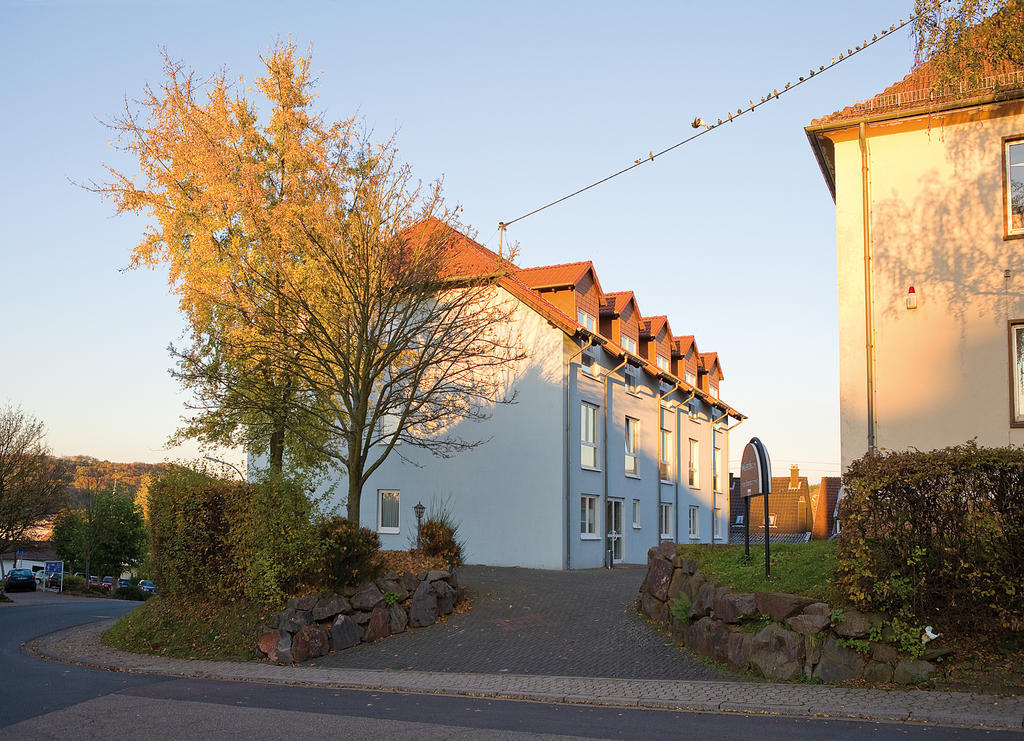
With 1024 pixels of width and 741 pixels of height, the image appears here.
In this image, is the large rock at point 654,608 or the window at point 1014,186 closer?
the large rock at point 654,608

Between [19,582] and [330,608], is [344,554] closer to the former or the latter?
[330,608]

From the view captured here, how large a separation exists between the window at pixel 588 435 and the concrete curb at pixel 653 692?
1535 centimetres

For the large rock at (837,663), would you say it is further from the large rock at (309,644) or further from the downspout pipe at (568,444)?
the downspout pipe at (568,444)

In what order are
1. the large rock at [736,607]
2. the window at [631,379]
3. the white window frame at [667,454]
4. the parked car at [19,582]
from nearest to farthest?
the large rock at [736,607] < the window at [631,379] < the white window frame at [667,454] < the parked car at [19,582]

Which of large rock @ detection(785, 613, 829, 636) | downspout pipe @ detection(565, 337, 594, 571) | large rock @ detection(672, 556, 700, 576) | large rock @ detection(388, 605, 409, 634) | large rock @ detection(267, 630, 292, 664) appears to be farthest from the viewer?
downspout pipe @ detection(565, 337, 594, 571)

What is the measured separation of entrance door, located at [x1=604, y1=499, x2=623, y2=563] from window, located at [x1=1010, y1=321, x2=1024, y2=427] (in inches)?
595

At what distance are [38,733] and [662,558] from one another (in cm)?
997

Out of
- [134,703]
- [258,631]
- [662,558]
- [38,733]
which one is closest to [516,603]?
[662,558]

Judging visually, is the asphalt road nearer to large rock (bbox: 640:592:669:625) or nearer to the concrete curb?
the concrete curb

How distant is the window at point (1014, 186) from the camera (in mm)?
15797

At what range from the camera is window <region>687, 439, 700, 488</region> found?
130ft

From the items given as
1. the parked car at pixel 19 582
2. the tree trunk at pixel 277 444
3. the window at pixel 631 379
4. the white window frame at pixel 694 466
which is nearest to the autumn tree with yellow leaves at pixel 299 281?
the tree trunk at pixel 277 444

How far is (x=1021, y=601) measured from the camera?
9.98m

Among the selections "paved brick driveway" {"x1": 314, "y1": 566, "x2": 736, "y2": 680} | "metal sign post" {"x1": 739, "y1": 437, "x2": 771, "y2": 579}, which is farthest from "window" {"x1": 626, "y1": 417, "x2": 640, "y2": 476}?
"metal sign post" {"x1": 739, "y1": 437, "x2": 771, "y2": 579}
